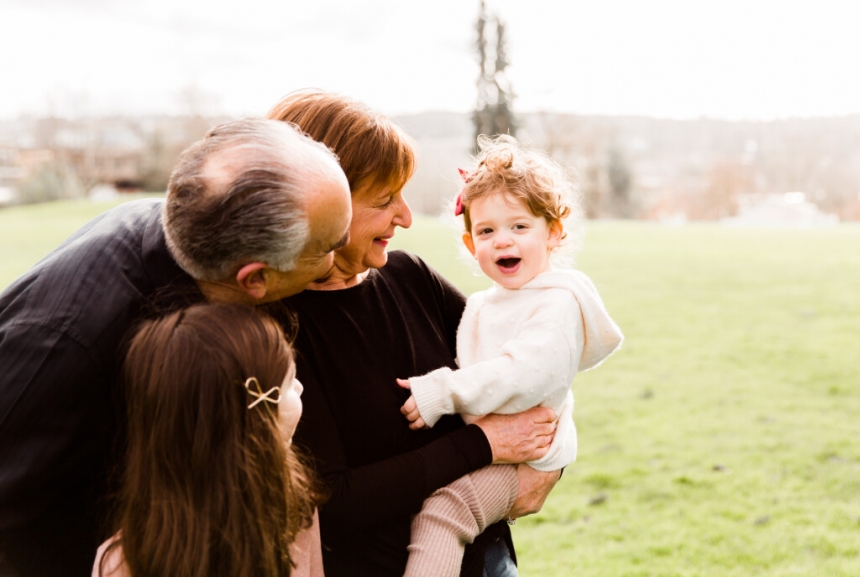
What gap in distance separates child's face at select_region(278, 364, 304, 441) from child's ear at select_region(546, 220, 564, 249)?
1.17 metres

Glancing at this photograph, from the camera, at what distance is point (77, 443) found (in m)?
1.68

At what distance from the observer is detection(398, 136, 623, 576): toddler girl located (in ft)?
6.75

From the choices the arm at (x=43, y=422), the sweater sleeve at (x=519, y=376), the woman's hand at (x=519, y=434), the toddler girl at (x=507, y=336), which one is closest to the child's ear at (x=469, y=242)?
the toddler girl at (x=507, y=336)

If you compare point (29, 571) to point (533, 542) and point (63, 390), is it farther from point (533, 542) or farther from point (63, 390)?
point (533, 542)

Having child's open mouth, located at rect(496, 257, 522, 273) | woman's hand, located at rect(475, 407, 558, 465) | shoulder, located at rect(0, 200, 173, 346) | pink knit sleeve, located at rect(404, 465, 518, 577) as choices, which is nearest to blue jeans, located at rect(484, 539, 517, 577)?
pink knit sleeve, located at rect(404, 465, 518, 577)

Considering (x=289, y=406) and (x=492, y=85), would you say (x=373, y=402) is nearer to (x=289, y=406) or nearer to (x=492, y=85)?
(x=289, y=406)

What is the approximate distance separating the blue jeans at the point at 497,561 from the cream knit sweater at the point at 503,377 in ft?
0.48

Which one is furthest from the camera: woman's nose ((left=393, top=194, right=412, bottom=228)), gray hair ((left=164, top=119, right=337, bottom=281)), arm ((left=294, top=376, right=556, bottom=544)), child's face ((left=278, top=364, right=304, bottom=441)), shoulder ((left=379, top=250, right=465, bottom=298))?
shoulder ((left=379, top=250, right=465, bottom=298))

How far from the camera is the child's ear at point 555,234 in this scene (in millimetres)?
2586

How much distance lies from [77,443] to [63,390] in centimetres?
15

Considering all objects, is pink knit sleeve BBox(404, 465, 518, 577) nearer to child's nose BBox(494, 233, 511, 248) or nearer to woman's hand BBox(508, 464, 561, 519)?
woman's hand BBox(508, 464, 561, 519)

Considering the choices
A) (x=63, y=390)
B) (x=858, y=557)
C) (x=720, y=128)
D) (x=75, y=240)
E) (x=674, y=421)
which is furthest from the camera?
(x=720, y=128)

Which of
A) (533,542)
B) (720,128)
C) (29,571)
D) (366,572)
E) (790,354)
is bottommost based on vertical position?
(720,128)

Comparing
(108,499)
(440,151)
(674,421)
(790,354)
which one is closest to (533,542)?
(674,421)
